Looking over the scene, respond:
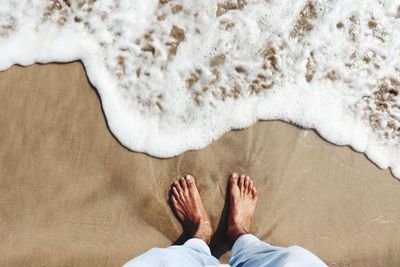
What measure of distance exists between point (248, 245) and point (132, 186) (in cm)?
69

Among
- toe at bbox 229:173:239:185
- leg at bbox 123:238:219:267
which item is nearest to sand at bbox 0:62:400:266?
A: toe at bbox 229:173:239:185

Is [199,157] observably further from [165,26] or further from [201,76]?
[165,26]

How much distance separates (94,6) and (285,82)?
1168mm

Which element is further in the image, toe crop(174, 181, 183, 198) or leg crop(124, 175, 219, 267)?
toe crop(174, 181, 183, 198)

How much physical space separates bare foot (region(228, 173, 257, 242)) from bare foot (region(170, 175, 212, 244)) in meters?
0.14

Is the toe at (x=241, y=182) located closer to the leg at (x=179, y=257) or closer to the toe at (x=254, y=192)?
the toe at (x=254, y=192)

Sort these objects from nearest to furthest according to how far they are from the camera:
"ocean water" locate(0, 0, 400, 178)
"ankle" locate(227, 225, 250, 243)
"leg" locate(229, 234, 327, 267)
→ "leg" locate(229, 234, 327, 267), "ankle" locate(227, 225, 250, 243), "ocean water" locate(0, 0, 400, 178)

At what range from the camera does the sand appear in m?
2.15

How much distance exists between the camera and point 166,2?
2316mm

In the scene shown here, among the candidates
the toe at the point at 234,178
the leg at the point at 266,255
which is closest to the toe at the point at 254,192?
the toe at the point at 234,178

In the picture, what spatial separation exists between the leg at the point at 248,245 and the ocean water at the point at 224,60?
0.33m

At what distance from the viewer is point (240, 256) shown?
1953 mm

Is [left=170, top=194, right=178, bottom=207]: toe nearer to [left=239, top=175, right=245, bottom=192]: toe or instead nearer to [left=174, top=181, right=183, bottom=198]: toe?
[left=174, top=181, right=183, bottom=198]: toe

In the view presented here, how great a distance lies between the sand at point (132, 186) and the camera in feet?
7.06
